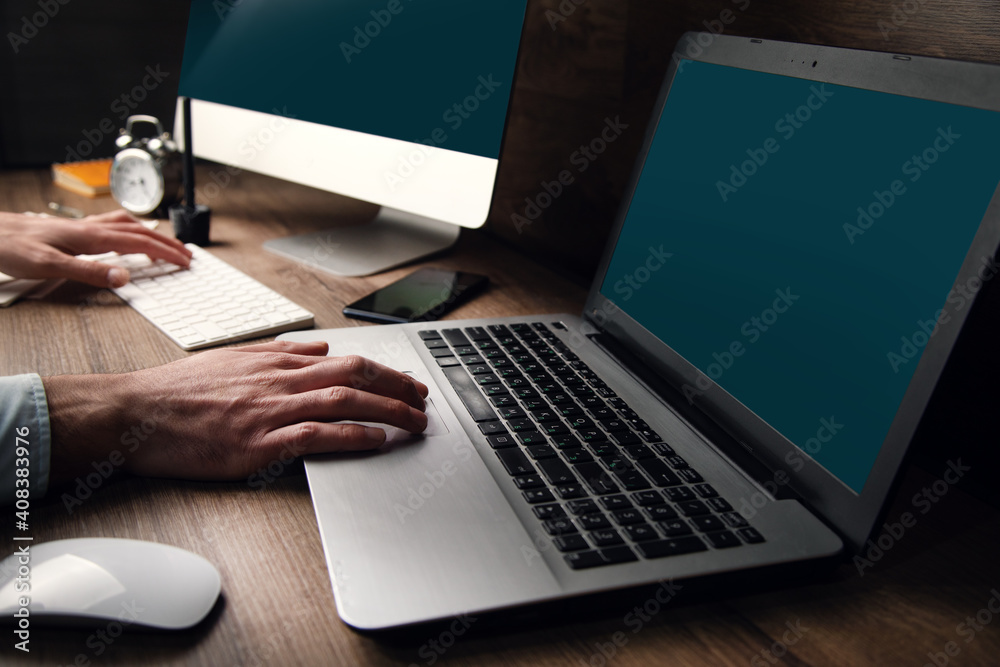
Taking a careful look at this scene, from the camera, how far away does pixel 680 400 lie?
0.69m

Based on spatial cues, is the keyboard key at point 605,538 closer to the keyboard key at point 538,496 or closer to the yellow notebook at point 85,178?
the keyboard key at point 538,496

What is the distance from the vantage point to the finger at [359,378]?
0.62m

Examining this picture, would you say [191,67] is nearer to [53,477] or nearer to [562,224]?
[562,224]

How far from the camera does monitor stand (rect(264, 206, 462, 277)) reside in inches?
42.6

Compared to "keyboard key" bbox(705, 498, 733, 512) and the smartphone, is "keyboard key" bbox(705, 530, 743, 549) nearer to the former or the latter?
"keyboard key" bbox(705, 498, 733, 512)

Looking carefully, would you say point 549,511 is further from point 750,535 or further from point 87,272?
point 87,272

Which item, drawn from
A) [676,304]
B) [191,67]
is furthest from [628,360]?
[191,67]

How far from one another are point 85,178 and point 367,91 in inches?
28.9

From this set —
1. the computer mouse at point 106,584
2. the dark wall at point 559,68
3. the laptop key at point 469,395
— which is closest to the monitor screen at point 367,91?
the dark wall at point 559,68

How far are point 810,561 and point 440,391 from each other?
0.36 meters

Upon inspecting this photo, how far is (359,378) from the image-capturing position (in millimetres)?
626

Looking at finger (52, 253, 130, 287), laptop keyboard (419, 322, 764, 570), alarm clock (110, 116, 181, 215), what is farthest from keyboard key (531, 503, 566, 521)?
alarm clock (110, 116, 181, 215)

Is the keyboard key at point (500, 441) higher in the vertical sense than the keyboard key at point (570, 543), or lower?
higher

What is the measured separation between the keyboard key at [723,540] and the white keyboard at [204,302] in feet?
1.85
